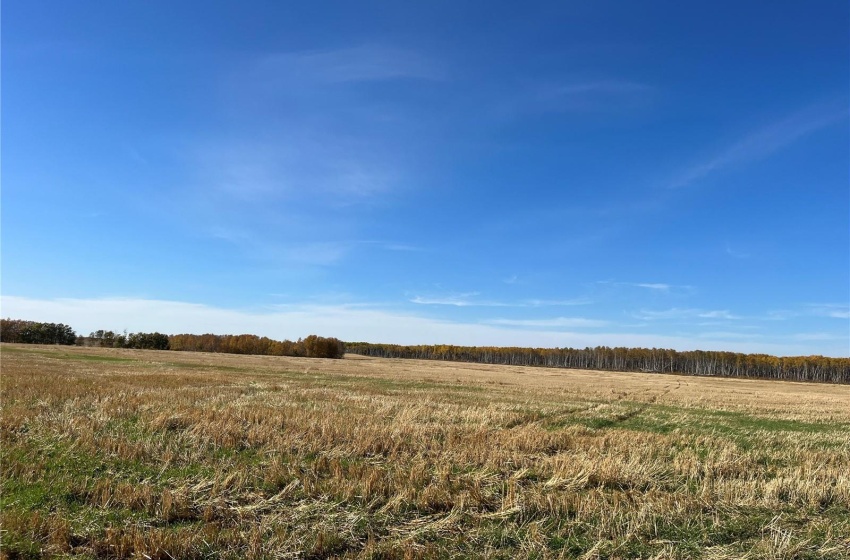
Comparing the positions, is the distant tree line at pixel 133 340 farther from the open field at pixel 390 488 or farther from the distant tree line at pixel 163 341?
the open field at pixel 390 488

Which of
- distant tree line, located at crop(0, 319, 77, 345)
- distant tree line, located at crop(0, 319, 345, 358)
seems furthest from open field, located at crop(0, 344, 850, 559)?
distant tree line, located at crop(0, 319, 77, 345)

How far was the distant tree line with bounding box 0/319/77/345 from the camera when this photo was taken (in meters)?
170

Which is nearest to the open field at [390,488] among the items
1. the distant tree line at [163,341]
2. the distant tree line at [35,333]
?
the distant tree line at [163,341]

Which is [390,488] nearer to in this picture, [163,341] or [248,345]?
[163,341]

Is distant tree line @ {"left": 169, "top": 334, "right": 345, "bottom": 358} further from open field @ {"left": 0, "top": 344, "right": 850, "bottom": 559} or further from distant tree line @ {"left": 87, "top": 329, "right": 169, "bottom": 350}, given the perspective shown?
open field @ {"left": 0, "top": 344, "right": 850, "bottom": 559}

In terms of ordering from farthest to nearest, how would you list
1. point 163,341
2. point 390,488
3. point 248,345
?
point 248,345
point 163,341
point 390,488

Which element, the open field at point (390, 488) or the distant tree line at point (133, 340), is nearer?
the open field at point (390, 488)

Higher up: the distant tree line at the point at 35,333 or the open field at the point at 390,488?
the open field at the point at 390,488

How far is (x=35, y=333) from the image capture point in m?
170

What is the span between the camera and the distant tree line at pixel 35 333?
170 m

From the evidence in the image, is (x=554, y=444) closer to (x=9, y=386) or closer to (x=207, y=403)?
(x=207, y=403)

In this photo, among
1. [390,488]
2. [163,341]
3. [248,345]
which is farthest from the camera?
[248,345]

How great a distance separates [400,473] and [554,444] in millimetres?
6068

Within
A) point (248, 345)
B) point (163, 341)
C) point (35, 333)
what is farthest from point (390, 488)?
point (35, 333)
